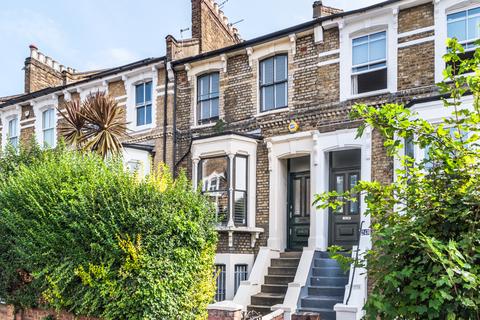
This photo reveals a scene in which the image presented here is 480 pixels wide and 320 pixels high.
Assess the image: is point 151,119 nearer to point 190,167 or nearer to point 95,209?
point 190,167

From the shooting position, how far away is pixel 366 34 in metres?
13.5

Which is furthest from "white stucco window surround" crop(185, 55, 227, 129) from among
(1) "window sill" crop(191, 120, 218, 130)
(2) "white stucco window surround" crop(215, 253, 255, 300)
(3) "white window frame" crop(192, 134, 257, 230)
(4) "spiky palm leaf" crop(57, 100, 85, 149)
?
(2) "white stucco window surround" crop(215, 253, 255, 300)

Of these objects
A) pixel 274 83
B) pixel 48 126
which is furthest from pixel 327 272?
pixel 48 126

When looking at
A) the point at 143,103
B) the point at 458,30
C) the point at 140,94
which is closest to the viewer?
the point at 458,30

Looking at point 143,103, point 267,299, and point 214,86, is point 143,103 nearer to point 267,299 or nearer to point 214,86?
point 214,86

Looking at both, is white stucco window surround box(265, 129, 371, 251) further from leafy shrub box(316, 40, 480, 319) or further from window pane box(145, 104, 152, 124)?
leafy shrub box(316, 40, 480, 319)

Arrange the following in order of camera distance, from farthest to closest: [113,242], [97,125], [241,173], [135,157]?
[135,157], [241,173], [97,125], [113,242]

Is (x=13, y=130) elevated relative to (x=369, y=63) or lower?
lower

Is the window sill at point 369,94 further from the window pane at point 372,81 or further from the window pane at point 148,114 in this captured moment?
the window pane at point 148,114

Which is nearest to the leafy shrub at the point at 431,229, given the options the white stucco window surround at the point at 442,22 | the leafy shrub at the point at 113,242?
the leafy shrub at the point at 113,242

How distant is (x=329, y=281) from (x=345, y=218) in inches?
73.8

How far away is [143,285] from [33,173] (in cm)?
375

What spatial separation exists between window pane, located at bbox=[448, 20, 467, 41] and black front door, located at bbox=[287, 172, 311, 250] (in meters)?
5.27

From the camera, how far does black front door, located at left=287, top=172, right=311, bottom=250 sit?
1468 cm
